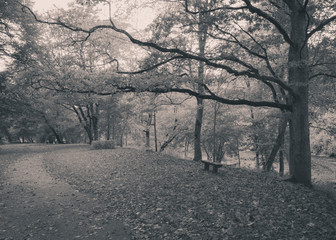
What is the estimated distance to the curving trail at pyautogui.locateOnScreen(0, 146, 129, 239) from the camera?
600 cm

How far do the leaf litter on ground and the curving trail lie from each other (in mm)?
457

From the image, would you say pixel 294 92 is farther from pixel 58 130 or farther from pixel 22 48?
pixel 58 130

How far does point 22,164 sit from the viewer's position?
47.1ft

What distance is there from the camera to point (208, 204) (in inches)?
270

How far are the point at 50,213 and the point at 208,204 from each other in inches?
201

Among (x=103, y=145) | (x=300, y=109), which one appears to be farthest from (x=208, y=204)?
(x=103, y=145)

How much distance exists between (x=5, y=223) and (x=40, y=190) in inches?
117

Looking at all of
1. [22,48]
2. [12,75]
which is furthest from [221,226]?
[12,75]

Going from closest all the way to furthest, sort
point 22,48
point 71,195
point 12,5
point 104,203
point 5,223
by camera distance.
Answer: point 5,223 < point 104,203 < point 71,195 < point 12,5 < point 22,48

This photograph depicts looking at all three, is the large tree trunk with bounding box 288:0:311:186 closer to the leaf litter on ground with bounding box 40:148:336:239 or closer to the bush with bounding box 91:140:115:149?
the leaf litter on ground with bounding box 40:148:336:239

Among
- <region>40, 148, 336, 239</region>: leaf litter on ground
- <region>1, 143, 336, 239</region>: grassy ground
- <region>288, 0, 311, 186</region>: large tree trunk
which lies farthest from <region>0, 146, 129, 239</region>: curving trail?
<region>288, 0, 311, 186</region>: large tree trunk

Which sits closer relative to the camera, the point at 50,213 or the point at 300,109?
the point at 50,213

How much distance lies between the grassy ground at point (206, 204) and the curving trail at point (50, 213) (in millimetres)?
299

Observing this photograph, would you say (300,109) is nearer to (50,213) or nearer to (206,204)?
(206,204)
